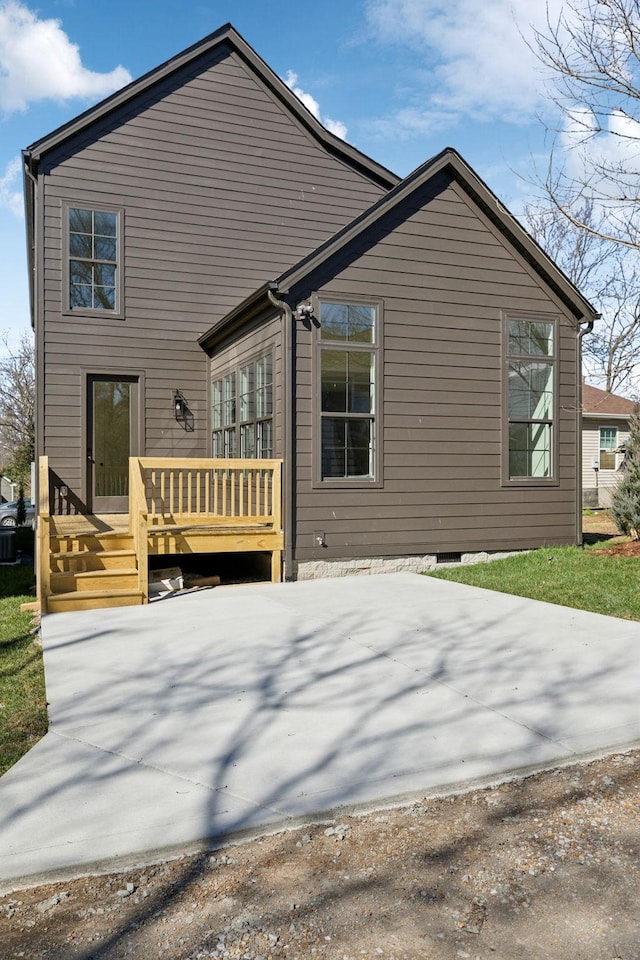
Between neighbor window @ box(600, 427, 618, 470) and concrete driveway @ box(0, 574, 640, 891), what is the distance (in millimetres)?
18423

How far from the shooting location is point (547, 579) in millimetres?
7949

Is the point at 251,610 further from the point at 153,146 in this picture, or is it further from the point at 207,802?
the point at 153,146

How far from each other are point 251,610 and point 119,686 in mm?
2428

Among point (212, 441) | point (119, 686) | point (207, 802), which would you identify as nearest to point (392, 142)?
point (212, 441)

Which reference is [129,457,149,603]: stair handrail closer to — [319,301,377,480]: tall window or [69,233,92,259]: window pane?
[319,301,377,480]: tall window

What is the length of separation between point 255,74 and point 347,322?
17.7 ft

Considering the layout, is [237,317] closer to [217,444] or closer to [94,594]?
[217,444]

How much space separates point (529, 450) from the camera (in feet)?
32.0

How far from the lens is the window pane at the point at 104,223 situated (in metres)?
10.3

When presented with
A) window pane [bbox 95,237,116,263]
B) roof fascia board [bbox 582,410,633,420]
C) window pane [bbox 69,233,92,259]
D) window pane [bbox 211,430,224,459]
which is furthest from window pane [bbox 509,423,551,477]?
roof fascia board [bbox 582,410,633,420]

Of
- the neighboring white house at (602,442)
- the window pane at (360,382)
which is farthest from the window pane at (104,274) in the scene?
the neighboring white house at (602,442)

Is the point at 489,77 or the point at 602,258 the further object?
the point at 602,258

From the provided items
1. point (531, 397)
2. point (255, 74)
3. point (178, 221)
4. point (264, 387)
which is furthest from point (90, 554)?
point (255, 74)

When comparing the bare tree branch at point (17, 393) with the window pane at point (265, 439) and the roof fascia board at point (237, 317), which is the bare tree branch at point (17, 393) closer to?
the roof fascia board at point (237, 317)
